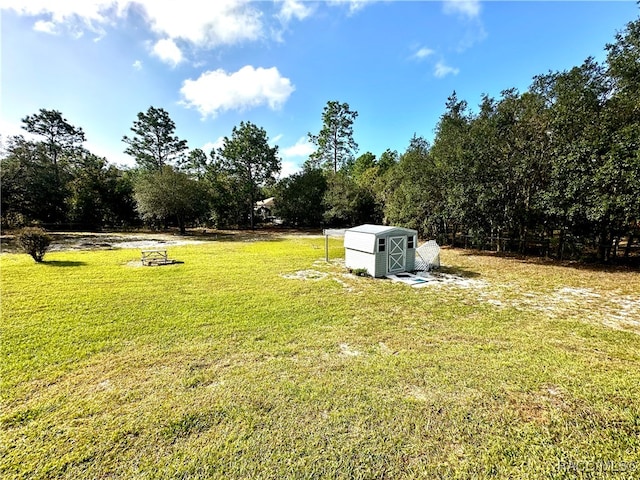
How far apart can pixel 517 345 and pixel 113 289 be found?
370 inches

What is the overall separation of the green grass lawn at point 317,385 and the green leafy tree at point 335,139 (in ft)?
98.9

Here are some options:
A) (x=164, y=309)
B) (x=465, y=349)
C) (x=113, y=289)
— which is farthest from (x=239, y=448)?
(x=113, y=289)

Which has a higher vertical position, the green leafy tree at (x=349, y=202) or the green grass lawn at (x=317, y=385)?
the green leafy tree at (x=349, y=202)

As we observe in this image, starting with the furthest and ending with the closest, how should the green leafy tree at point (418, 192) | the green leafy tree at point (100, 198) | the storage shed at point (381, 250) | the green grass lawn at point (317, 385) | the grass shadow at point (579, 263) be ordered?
1. the green leafy tree at point (100, 198)
2. the green leafy tree at point (418, 192)
3. the grass shadow at point (579, 263)
4. the storage shed at point (381, 250)
5. the green grass lawn at point (317, 385)

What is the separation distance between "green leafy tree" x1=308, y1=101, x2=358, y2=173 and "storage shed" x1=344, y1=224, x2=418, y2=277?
25.7m

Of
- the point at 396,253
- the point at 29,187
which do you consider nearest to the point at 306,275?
the point at 396,253

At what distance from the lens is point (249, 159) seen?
2878cm

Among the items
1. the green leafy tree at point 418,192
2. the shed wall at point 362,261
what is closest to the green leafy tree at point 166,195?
the green leafy tree at point 418,192

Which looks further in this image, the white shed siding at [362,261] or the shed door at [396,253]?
the shed door at [396,253]

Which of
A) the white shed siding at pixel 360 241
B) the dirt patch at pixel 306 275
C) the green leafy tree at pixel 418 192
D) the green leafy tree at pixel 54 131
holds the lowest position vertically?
the dirt patch at pixel 306 275

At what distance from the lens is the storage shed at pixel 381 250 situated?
9.08m

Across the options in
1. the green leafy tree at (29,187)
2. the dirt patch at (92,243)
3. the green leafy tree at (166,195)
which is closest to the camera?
the dirt patch at (92,243)

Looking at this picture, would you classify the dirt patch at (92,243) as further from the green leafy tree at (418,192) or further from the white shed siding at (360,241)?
the green leafy tree at (418,192)

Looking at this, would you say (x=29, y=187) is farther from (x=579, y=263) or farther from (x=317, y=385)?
(x=579, y=263)
